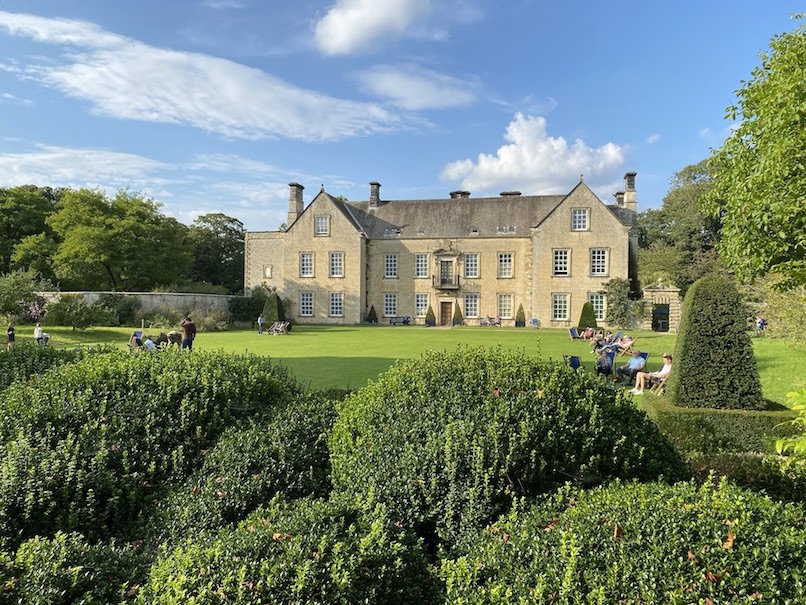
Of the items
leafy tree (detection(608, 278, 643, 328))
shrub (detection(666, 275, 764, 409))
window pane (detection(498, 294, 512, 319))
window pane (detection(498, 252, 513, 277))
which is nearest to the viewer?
shrub (detection(666, 275, 764, 409))

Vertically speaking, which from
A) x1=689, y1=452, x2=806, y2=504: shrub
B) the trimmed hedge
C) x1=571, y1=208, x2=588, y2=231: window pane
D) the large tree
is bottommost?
the trimmed hedge

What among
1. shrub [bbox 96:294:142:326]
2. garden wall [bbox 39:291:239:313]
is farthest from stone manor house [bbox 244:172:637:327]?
shrub [bbox 96:294:142:326]

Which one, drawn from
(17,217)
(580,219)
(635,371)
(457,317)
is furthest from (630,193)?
(17,217)

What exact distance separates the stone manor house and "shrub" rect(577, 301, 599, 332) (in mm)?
2474

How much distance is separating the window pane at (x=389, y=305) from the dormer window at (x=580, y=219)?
1460 centimetres

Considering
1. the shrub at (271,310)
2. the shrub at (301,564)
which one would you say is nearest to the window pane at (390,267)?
the shrub at (271,310)

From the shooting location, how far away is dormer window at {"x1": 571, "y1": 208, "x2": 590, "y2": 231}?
36.9 meters

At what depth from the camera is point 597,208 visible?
3672 centimetres

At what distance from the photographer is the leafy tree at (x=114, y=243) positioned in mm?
41656

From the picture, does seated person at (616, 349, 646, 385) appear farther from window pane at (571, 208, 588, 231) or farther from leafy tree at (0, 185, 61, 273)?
leafy tree at (0, 185, 61, 273)

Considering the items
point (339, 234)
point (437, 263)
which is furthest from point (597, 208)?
point (339, 234)

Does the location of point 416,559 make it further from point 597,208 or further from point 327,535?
point 597,208

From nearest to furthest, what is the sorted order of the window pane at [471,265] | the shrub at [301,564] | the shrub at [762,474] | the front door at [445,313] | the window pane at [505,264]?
the shrub at [301,564]
the shrub at [762,474]
the window pane at [505,264]
the window pane at [471,265]
the front door at [445,313]

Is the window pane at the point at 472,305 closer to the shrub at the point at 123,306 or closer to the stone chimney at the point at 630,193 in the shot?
the stone chimney at the point at 630,193
